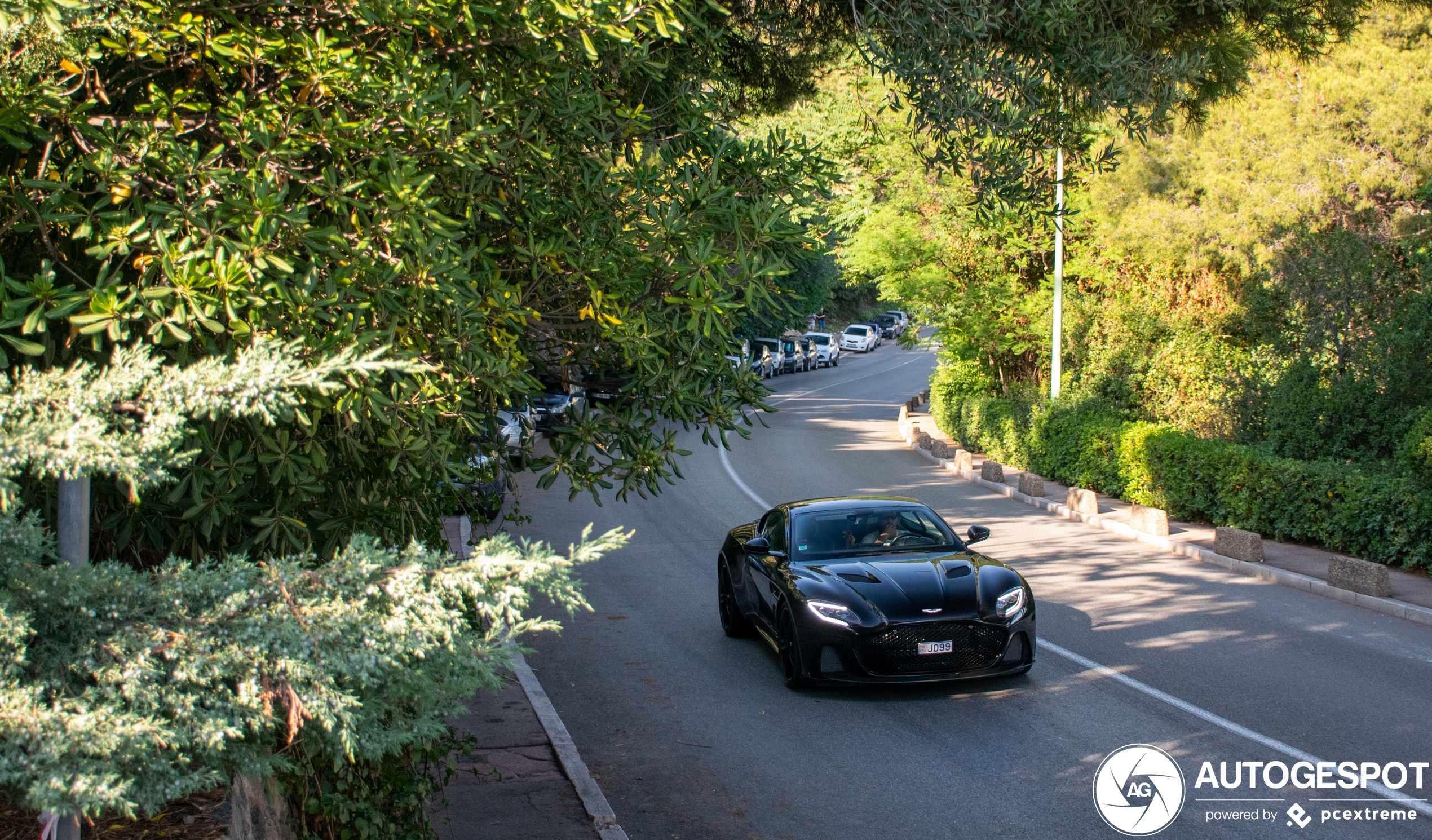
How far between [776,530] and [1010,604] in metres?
2.53

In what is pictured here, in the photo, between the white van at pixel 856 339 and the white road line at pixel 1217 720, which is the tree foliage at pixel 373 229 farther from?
the white van at pixel 856 339

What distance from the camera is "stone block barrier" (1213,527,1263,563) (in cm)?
1419

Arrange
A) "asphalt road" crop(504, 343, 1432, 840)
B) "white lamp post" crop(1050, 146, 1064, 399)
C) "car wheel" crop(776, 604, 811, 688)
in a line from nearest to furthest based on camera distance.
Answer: "asphalt road" crop(504, 343, 1432, 840) → "car wheel" crop(776, 604, 811, 688) → "white lamp post" crop(1050, 146, 1064, 399)

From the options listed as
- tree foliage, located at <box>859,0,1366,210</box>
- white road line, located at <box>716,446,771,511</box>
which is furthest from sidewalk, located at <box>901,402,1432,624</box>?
tree foliage, located at <box>859,0,1366,210</box>

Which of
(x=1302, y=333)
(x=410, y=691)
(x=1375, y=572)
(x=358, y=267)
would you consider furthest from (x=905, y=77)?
(x=1302, y=333)

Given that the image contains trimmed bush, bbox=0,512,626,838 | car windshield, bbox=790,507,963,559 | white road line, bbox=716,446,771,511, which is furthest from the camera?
white road line, bbox=716,446,771,511

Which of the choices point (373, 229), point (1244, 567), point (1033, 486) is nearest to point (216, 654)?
point (373, 229)

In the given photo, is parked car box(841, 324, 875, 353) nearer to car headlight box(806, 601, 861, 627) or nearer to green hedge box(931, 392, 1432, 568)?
green hedge box(931, 392, 1432, 568)

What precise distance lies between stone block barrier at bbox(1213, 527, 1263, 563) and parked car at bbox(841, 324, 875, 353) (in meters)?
63.4

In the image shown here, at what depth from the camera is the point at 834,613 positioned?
8.52 m

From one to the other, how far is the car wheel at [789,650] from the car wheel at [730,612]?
1.38 meters

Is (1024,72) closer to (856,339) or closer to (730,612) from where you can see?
(730,612)

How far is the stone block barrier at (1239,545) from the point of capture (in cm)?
1419

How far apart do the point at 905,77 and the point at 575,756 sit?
17.0ft
